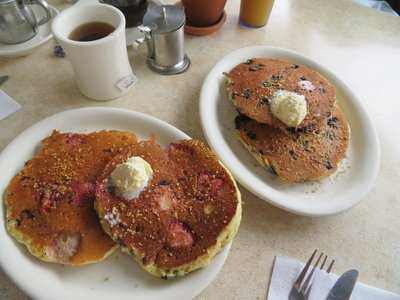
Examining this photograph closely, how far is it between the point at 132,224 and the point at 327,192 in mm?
561

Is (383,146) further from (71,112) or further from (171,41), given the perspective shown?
(71,112)

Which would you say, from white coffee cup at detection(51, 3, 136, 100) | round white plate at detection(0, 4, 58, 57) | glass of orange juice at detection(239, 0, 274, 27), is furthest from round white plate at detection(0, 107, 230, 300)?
glass of orange juice at detection(239, 0, 274, 27)

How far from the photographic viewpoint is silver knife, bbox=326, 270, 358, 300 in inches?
31.5

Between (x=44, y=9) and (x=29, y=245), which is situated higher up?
(x=44, y=9)

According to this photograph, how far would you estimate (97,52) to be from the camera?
1.01m

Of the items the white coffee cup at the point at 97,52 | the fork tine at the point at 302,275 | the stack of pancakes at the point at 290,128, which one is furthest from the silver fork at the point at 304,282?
the white coffee cup at the point at 97,52

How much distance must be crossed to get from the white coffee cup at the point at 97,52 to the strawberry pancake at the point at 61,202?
25 centimetres

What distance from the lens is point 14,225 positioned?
802 mm

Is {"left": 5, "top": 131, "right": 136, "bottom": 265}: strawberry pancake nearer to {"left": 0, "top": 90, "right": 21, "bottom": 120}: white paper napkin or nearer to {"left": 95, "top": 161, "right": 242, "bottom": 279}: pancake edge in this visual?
{"left": 95, "top": 161, "right": 242, "bottom": 279}: pancake edge

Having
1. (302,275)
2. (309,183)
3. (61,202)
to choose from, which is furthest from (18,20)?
(302,275)

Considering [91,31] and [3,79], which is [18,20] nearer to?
[3,79]

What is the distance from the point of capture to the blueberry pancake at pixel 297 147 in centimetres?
96

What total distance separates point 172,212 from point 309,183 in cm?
43

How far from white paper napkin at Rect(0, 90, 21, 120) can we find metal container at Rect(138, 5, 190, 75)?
0.51 metres
